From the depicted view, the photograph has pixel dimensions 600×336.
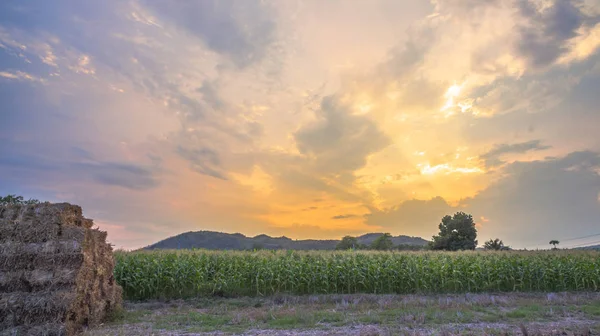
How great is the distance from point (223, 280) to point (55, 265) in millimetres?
8023

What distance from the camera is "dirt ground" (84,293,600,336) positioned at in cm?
991

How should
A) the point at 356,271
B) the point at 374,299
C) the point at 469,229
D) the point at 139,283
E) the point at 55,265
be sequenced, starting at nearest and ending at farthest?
the point at 55,265, the point at 374,299, the point at 139,283, the point at 356,271, the point at 469,229

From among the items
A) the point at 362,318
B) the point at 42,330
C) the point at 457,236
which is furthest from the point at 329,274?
the point at 457,236

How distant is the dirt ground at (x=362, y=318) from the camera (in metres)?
9.91

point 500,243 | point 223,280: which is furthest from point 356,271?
point 500,243

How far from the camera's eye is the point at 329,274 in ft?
61.3

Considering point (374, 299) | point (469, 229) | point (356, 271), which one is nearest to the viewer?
point (374, 299)

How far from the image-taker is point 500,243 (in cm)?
5044

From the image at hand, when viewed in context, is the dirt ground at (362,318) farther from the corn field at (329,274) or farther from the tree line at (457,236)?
the tree line at (457,236)

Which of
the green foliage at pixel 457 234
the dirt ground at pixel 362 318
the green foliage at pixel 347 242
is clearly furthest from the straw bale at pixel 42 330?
the green foliage at pixel 457 234

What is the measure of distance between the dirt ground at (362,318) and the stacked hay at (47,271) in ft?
2.81

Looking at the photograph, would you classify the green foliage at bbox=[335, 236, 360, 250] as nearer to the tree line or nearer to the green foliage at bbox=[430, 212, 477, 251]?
the tree line

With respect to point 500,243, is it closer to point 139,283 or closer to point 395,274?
point 395,274

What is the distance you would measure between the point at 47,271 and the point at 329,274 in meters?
11.4
